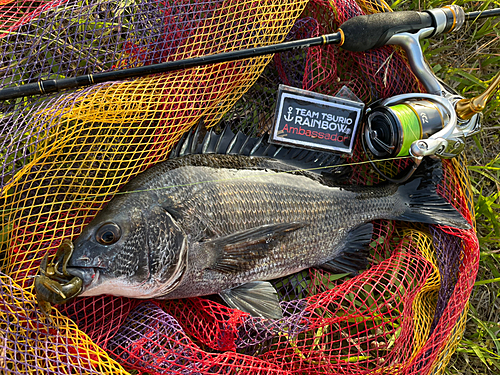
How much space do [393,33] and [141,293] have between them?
7.97ft

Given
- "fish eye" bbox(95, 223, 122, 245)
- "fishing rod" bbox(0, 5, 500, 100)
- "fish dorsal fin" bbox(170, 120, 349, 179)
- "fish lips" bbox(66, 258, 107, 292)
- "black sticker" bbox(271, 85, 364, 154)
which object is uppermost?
"fishing rod" bbox(0, 5, 500, 100)

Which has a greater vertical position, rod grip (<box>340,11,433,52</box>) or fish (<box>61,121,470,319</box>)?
rod grip (<box>340,11,433,52</box>)

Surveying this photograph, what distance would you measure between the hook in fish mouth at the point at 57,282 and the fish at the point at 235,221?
0.04 meters

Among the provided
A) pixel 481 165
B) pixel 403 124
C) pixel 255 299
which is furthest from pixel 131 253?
pixel 481 165

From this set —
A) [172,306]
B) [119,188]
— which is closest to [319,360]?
[172,306]

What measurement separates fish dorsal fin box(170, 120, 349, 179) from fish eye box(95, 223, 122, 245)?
24.0 inches

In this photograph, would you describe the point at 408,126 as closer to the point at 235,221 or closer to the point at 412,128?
the point at 412,128

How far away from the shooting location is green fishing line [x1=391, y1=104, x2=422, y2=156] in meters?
2.40

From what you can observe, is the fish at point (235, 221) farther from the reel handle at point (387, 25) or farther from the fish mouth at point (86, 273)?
the reel handle at point (387, 25)

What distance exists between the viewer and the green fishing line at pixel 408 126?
240 centimetres

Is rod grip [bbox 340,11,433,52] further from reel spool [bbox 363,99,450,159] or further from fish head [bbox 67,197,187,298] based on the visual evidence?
fish head [bbox 67,197,187,298]

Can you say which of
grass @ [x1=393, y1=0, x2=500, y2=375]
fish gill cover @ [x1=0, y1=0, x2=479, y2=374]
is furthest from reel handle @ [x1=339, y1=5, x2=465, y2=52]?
grass @ [x1=393, y1=0, x2=500, y2=375]

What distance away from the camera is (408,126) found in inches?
94.7

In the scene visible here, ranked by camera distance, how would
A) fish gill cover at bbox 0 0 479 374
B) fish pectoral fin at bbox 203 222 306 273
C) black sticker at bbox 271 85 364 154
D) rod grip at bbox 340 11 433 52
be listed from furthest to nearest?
1. black sticker at bbox 271 85 364 154
2. rod grip at bbox 340 11 433 52
3. fish pectoral fin at bbox 203 222 306 273
4. fish gill cover at bbox 0 0 479 374
